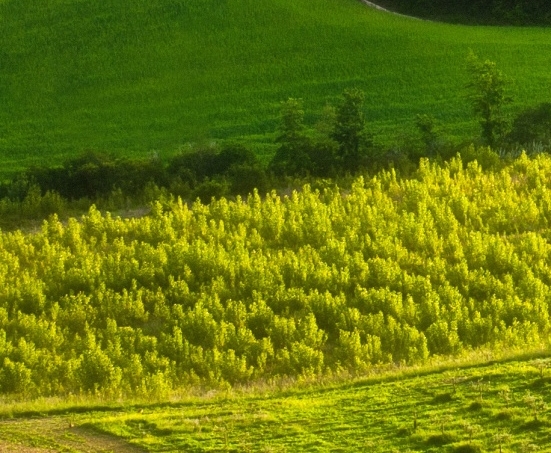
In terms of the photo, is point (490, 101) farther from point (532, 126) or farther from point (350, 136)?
point (350, 136)

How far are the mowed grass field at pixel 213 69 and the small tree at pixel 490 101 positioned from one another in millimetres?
1802

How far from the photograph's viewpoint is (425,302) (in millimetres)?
29547

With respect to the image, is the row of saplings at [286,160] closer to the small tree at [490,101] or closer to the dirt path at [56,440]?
the small tree at [490,101]

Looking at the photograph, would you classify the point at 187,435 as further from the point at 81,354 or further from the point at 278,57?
the point at 278,57

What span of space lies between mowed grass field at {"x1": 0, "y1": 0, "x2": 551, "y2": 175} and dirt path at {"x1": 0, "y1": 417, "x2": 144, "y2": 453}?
2875cm

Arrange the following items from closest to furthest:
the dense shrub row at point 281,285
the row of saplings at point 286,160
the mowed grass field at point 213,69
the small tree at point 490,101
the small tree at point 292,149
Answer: the dense shrub row at point 281,285, the row of saplings at point 286,160, the small tree at point 292,149, the small tree at point 490,101, the mowed grass field at point 213,69

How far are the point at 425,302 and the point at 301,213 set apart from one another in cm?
856

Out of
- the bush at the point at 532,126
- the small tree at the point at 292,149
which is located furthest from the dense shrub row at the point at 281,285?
the bush at the point at 532,126

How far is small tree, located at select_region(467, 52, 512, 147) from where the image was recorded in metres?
47.8

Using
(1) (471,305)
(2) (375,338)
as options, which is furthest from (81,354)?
(1) (471,305)

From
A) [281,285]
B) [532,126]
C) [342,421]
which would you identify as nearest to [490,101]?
[532,126]

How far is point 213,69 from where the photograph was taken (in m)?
60.1

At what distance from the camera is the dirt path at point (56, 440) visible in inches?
809

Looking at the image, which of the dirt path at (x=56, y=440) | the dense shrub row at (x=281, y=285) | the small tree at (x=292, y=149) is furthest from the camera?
the small tree at (x=292, y=149)
